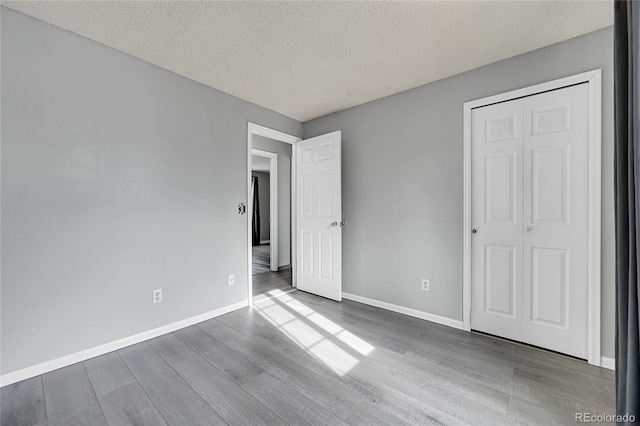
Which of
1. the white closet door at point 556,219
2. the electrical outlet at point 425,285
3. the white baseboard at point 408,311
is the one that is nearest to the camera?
the white closet door at point 556,219

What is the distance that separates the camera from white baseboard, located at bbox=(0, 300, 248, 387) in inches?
69.3

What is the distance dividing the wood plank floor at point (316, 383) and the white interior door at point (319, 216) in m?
1.01

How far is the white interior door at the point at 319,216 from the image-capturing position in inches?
131

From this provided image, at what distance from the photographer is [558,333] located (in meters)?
2.08

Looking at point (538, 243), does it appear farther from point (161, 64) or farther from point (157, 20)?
point (161, 64)

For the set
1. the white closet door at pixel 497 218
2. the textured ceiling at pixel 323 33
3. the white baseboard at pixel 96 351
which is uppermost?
the textured ceiling at pixel 323 33

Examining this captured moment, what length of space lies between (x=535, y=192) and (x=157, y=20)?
3.14 metres

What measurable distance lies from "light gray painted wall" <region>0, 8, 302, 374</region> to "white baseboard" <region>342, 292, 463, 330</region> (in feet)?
5.33

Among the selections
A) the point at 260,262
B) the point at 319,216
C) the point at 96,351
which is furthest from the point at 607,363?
the point at 260,262

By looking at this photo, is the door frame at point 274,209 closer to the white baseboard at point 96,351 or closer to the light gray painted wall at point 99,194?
the light gray painted wall at point 99,194

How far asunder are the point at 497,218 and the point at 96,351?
3.49m

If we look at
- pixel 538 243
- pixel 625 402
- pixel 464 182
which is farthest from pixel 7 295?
pixel 538 243

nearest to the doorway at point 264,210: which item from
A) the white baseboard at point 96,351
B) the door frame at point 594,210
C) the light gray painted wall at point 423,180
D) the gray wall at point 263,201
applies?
the gray wall at point 263,201

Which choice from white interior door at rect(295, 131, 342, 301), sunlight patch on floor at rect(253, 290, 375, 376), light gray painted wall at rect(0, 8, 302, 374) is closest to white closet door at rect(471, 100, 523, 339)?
sunlight patch on floor at rect(253, 290, 375, 376)
